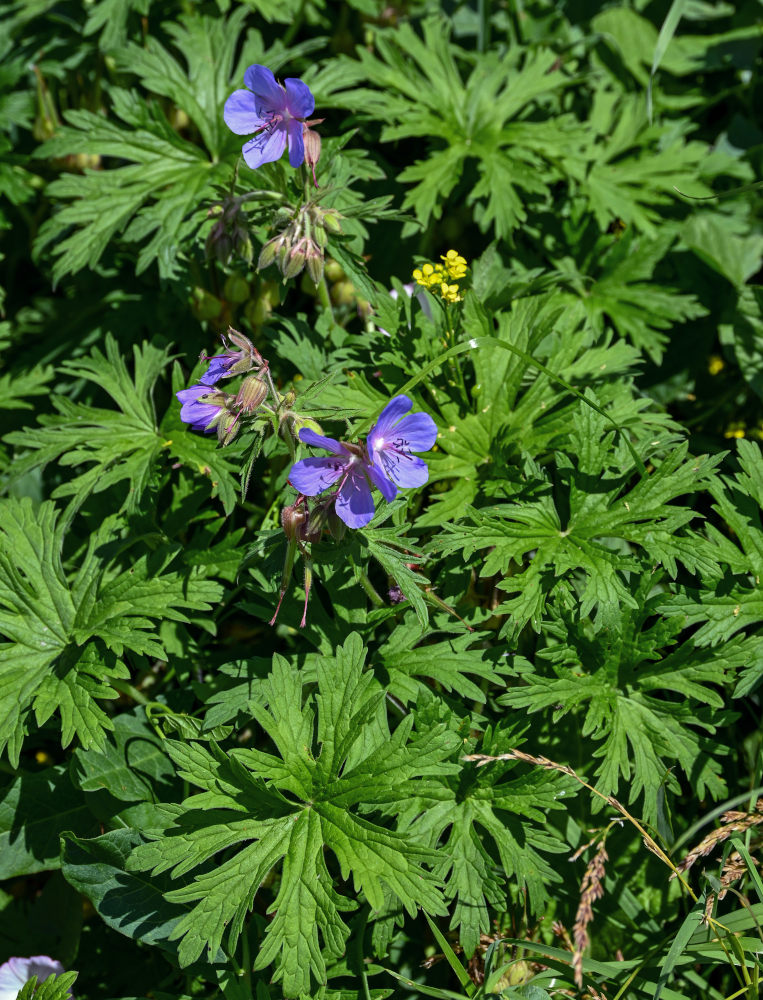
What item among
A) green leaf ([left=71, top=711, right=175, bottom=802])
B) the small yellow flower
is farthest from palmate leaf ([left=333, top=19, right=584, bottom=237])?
green leaf ([left=71, top=711, right=175, bottom=802])

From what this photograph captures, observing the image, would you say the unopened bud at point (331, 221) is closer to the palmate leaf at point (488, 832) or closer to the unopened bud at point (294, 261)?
the unopened bud at point (294, 261)

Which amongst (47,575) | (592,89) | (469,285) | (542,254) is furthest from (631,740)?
(592,89)

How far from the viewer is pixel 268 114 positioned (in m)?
2.02

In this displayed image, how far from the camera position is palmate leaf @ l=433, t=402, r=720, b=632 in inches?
80.4

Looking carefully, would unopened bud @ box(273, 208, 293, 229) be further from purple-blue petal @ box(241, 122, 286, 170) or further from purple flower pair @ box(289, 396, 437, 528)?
purple flower pair @ box(289, 396, 437, 528)

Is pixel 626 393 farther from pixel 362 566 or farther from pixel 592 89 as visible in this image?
pixel 592 89

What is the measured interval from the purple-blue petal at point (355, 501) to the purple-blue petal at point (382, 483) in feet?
0.15

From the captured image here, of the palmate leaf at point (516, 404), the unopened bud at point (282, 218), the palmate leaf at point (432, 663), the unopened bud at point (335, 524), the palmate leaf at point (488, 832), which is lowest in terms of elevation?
the palmate leaf at point (488, 832)

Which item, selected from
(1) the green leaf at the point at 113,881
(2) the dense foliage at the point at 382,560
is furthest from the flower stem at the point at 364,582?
(1) the green leaf at the point at 113,881

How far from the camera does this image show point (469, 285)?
255cm

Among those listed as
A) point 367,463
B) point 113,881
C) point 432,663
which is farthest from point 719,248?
point 113,881

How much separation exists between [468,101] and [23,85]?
5.56 ft

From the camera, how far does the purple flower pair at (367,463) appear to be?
5.21 ft

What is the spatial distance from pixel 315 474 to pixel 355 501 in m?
0.09
